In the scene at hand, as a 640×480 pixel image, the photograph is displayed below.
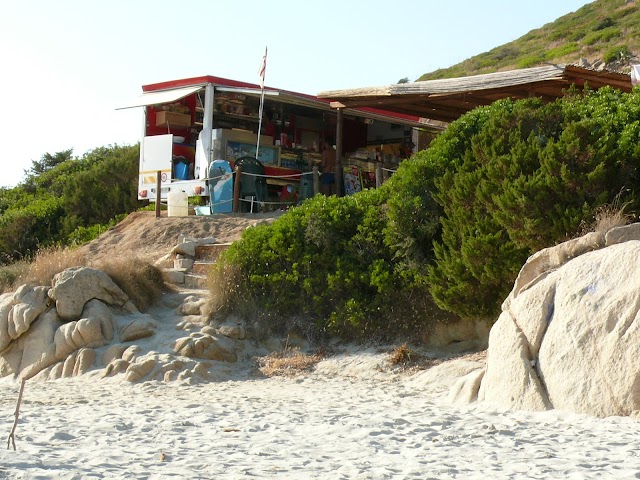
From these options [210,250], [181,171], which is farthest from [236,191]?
[210,250]

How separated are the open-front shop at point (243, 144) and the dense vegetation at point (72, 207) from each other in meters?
2.88

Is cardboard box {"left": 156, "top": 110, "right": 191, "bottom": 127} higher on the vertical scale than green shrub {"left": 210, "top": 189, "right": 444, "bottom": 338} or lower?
higher

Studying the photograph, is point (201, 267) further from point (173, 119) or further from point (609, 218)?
point (609, 218)

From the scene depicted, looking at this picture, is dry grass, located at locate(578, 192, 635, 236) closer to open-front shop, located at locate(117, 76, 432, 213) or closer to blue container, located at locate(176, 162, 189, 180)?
open-front shop, located at locate(117, 76, 432, 213)

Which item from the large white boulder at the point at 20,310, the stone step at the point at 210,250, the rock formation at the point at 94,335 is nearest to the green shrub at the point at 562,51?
the stone step at the point at 210,250

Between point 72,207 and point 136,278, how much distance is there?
1199 centimetres

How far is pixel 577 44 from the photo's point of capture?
1628 inches

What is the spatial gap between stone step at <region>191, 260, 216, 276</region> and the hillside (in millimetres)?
20142

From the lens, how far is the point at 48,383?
1133cm

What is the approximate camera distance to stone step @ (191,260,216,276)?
580 inches

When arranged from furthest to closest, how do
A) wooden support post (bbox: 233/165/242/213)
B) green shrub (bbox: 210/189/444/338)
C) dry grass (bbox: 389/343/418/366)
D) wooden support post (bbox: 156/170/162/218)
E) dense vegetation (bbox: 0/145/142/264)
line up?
dense vegetation (bbox: 0/145/142/264), wooden support post (bbox: 156/170/162/218), wooden support post (bbox: 233/165/242/213), green shrub (bbox: 210/189/444/338), dry grass (bbox: 389/343/418/366)

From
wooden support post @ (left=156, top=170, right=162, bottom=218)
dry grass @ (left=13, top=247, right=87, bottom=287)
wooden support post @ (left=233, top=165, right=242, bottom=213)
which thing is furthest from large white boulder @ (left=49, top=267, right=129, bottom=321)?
wooden support post @ (left=156, top=170, right=162, bottom=218)

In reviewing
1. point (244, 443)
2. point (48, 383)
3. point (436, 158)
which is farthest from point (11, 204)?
point (244, 443)

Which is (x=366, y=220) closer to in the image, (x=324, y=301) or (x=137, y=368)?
(x=324, y=301)
